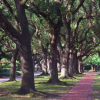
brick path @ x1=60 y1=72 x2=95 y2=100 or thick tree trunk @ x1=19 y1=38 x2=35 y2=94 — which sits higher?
thick tree trunk @ x1=19 y1=38 x2=35 y2=94

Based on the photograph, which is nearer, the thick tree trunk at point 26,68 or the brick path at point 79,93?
the brick path at point 79,93

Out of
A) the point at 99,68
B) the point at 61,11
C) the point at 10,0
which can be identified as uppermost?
the point at 10,0

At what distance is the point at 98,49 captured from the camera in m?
37.8

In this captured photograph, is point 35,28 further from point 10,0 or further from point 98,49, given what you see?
point 98,49

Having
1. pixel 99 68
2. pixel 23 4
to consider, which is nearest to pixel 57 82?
pixel 23 4

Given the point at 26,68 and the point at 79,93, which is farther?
the point at 79,93

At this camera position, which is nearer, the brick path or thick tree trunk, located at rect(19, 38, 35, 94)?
the brick path

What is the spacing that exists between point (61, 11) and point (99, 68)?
78.5 meters

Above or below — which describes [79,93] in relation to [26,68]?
below

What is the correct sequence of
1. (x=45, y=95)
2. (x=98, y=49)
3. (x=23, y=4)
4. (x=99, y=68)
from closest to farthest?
1. (x=45, y=95)
2. (x=23, y=4)
3. (x=98, y=49)
4. (x=99, y=68)

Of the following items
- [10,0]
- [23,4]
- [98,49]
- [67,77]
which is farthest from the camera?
[98,49]

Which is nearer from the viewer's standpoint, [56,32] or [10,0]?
[56,32]

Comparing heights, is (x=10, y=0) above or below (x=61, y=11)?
above

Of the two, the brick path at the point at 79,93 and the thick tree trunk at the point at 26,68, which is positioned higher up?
the thick tree trunk at the point at 26,68
